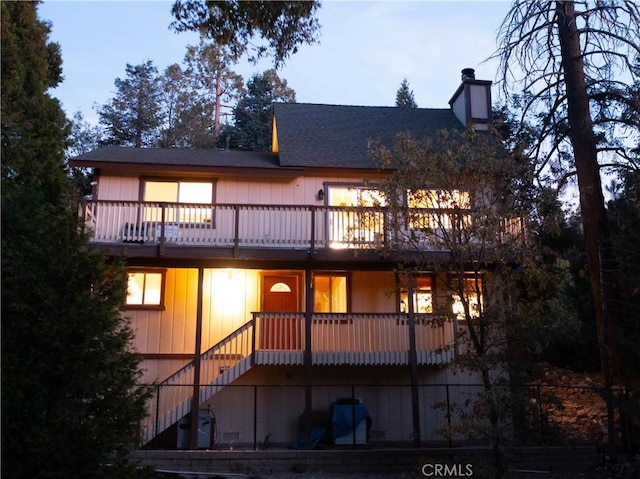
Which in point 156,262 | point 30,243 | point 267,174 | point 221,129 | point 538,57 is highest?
point 221,129

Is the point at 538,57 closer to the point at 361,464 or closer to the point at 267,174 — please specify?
the point at 267,174

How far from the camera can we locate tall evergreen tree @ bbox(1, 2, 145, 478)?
7305 mm

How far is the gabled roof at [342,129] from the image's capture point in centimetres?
1777

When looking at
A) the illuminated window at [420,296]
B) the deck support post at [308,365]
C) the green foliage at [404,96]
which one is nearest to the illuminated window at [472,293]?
the deck support post at [308,365]

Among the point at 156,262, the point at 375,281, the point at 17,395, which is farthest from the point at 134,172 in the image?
the point at 17,395

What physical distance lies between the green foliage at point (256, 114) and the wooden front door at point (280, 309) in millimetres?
20362

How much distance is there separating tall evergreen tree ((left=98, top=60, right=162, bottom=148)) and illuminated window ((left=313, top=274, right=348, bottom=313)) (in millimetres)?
23562

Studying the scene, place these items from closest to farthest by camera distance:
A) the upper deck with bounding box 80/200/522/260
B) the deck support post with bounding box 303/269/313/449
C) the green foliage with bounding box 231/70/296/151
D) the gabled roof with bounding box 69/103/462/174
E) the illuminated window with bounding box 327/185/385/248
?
1. the illuminated window with bounding box 327/185/385/248
2. the deck support post with bounding box 303/269/313/449
3. the upper deck with bounding box 80/200/522/260
4. the gabled roof with bounding box 69/103/462/174
5. the green foliage with bounding box 231/70/296/151

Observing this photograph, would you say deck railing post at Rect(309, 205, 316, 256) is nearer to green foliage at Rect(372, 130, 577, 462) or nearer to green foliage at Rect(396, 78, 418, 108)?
green foliage at Rect(372, 130, 577, 462)

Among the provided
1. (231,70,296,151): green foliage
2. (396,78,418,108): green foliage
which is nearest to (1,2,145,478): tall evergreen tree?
(231,70,296,151): green foliage

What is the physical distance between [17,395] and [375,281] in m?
10.8

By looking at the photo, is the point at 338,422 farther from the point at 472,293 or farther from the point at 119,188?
the point at 119,188

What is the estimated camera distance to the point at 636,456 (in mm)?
13086

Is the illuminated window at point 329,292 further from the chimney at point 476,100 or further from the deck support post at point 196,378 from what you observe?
the chimney at point 476,100
